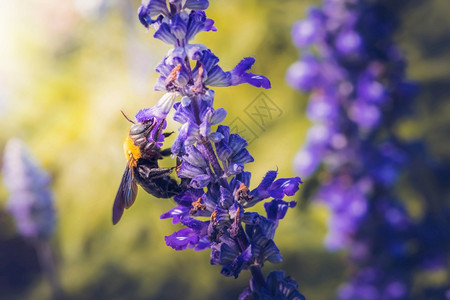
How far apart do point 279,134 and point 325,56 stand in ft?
2.78

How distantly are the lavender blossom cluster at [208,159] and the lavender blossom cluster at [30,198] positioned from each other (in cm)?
158

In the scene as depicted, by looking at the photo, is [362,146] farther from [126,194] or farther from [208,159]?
[208,159]

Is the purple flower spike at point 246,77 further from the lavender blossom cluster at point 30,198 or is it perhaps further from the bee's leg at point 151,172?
the lavender blossom cluster at point 30,198

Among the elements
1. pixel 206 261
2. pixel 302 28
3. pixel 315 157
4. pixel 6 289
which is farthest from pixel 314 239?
pixel 6 289

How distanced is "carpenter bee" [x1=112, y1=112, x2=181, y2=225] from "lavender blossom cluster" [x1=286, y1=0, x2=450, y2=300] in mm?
1113

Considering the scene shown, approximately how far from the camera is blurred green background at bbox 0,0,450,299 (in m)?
2.66

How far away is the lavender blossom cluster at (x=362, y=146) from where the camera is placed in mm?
2008

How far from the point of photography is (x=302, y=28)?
6.66ft

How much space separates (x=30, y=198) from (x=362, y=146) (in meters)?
1.50

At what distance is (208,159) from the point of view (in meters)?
0.78

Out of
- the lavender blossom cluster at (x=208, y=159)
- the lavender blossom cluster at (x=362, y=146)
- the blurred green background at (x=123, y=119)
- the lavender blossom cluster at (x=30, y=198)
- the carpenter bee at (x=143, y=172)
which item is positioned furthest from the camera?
the blurred green background at (x=123, y=119)

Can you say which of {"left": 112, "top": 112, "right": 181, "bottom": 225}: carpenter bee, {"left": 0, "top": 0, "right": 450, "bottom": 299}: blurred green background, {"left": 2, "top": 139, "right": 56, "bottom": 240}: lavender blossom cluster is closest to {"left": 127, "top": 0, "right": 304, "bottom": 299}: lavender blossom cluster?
{"left": 112, "top": 112, "right": 181, "bottom": 225}: carpenter bee

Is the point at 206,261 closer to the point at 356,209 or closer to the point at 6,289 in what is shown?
the point at 356,209

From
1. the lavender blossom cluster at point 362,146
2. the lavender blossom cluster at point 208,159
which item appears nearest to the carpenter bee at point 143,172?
the lavender blossom cluster at point 208,159
